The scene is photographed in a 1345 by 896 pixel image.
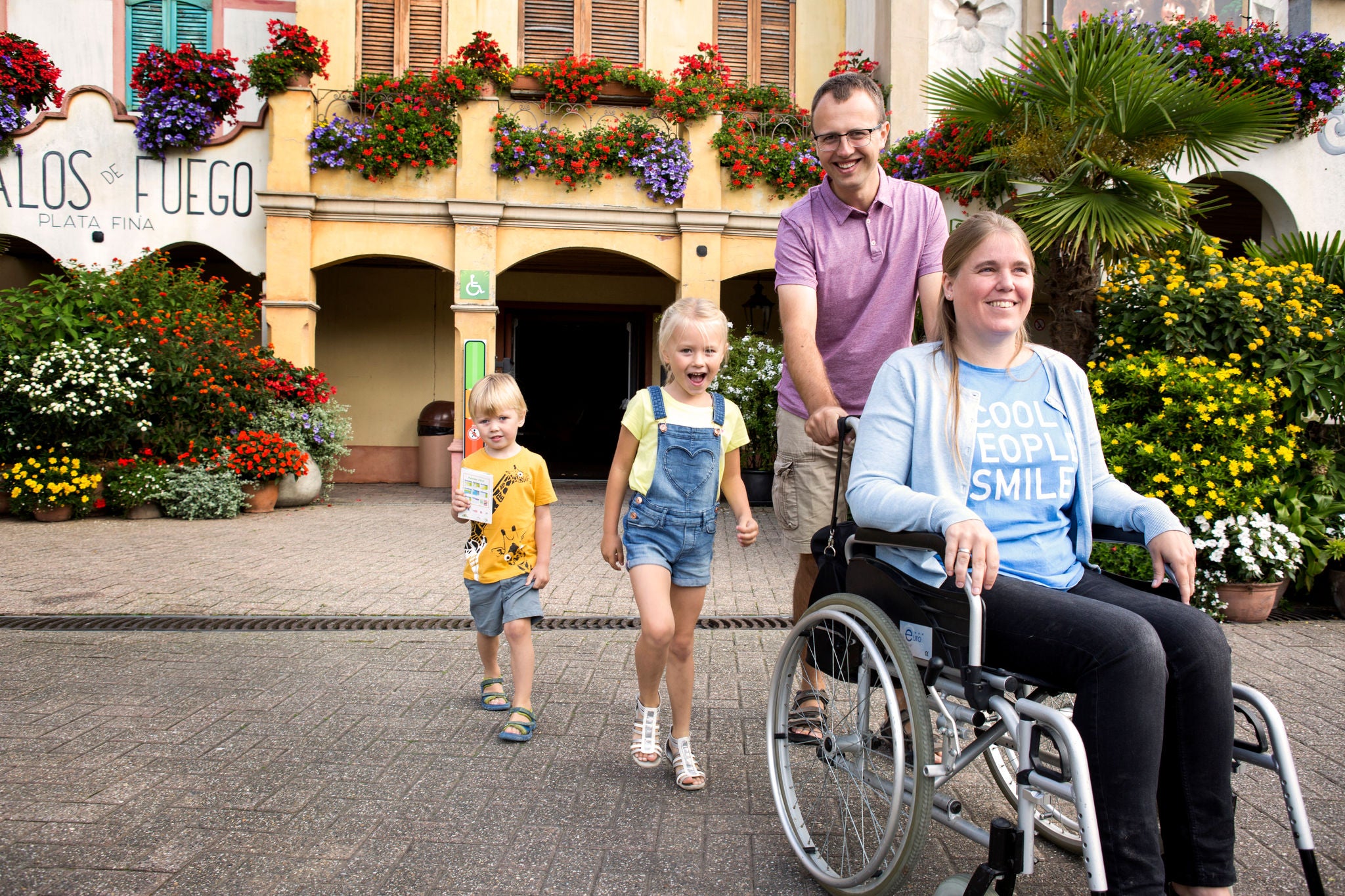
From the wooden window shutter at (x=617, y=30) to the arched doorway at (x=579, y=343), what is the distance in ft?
8.40

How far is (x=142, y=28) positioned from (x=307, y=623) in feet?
38.3

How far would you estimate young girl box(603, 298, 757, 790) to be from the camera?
2.87m

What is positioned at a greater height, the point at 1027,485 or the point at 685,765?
the point at 1027,485

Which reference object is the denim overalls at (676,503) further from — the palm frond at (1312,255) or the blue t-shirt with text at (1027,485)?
the palm frond at (1312,255)

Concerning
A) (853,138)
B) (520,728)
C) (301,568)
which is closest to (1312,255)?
(853,138)

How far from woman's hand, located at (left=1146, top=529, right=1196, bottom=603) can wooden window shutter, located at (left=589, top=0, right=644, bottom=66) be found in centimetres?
1124

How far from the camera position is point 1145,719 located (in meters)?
1.73

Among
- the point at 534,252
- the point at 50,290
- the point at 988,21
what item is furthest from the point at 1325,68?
the point at 50,290

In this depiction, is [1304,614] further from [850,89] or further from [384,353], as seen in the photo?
[384,353]

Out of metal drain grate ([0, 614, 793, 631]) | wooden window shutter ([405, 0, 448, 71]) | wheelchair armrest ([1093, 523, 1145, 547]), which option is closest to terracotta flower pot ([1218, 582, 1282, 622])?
metal drain grate ([0, 614, 793, 631])

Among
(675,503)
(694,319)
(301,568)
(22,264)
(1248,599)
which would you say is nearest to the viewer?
(694,319)

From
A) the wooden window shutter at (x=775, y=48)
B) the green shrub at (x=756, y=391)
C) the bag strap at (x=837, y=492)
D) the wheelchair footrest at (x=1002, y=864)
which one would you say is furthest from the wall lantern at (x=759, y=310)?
the wheelchair footrest at (x=1002, y=864)

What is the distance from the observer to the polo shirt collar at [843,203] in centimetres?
304

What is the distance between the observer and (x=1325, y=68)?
9.63 meters
